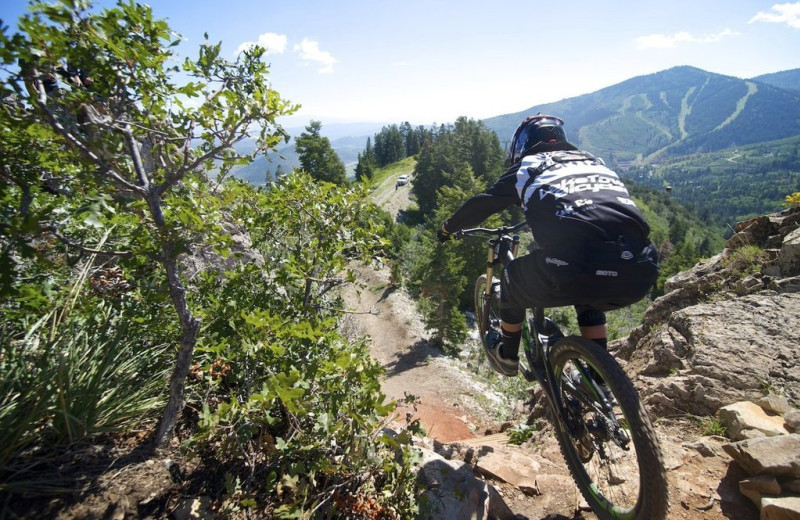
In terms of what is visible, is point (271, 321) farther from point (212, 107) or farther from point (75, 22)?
point (75, 22)

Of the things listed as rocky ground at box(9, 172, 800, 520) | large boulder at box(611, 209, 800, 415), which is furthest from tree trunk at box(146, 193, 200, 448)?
large boulder at box(611, 209, 800, 415)

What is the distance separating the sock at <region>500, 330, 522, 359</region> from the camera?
13.4ft

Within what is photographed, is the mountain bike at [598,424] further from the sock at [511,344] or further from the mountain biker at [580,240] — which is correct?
the mountain biker at [580,240]

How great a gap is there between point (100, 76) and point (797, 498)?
5.31 m

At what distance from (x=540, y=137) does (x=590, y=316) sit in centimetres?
181

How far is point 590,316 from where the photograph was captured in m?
3.20

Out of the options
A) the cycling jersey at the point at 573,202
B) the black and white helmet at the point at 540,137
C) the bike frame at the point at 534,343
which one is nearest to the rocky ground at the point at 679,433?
the bike frame at the point at 534,343

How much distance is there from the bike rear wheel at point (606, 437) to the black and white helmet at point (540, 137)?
1.86 meters

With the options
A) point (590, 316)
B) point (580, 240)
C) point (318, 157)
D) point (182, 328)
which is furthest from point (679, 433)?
point (318, 157)

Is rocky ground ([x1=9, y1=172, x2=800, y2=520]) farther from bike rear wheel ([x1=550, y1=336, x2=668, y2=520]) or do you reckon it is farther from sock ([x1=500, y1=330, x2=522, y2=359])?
sock ([x1=500, y1=330, x2=522, y2=359])

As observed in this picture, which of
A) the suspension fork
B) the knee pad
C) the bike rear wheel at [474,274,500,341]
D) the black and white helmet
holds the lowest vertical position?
the bike rear wheel at [474,274,500,341]

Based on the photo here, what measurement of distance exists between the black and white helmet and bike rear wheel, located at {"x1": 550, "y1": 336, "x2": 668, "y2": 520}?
73.4 inches

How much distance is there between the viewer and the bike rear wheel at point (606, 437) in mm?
2332

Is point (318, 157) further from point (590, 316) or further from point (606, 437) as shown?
point (606, 437)
